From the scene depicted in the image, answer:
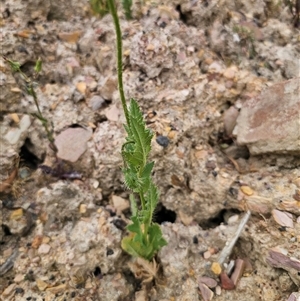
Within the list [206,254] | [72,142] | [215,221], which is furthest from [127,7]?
[206,254]

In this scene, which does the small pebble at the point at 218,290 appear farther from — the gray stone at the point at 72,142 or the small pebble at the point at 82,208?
the gray stone at the point at 72,142

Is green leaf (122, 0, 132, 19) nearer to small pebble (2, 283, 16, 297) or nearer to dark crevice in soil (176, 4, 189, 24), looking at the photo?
dark crevice in soil (176, 4, 189, 24)

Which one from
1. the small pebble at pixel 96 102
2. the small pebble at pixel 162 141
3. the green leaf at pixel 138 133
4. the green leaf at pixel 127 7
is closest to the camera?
the green leaf at pixel 138 133

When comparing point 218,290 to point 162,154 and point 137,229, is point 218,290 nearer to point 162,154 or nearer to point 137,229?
point 137,229

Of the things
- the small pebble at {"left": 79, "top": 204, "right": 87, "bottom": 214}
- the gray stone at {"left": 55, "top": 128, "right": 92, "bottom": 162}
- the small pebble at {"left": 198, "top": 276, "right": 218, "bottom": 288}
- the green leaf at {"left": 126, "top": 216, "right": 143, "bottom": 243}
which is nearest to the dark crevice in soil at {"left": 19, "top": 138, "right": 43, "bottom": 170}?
the gray stone at {"left": 55, "top": 128, "right": 92, "bottom": 162}

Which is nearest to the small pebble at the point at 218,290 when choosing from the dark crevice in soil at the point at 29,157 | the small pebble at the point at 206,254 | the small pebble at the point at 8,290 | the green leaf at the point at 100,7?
the small pebble at the point at 206,254

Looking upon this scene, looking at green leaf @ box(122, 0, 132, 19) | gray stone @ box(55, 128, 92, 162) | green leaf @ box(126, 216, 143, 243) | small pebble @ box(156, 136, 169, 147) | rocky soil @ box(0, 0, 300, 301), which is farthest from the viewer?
green leaf @ box(122, 0, 132, 19)
